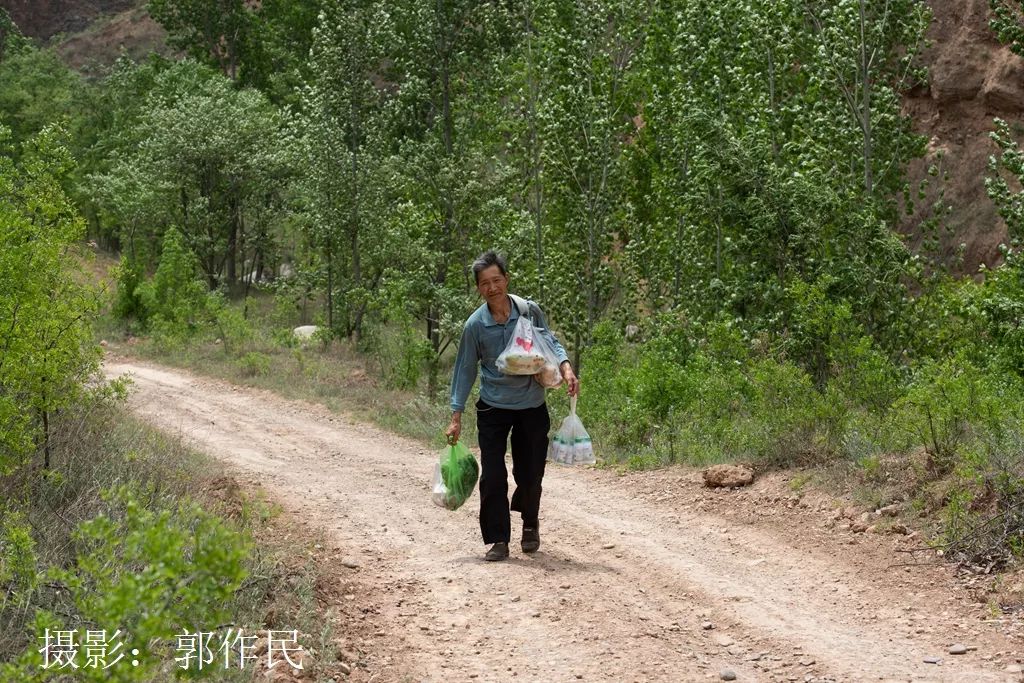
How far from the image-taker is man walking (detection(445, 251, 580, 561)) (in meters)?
7.94

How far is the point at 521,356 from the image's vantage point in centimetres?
775

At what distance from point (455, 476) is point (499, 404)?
67 centimetres

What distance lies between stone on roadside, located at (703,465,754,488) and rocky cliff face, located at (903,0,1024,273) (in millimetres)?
13266

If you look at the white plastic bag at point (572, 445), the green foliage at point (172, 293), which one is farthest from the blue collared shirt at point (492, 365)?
the green foliage at point (172, 293)

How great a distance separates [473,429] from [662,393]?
2.33 m

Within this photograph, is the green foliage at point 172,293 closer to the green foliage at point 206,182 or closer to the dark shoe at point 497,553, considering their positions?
the green foliage at point 206,182

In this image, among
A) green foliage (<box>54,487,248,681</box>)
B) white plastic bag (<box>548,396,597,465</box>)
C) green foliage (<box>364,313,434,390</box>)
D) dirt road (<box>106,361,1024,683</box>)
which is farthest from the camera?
green foliage (<box>364,313,434,390</box>)

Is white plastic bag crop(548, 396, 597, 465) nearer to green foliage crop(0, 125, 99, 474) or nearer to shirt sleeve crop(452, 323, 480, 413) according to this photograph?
shirt sleeve crop(452, 323, 480, 413)

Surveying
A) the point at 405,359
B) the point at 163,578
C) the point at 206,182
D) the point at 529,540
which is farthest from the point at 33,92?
the point at 163,578

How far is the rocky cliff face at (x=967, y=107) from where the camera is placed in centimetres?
2294

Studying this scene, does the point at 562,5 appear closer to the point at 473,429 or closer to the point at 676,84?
the point at 676,84

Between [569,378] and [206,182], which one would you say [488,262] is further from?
[206,182]

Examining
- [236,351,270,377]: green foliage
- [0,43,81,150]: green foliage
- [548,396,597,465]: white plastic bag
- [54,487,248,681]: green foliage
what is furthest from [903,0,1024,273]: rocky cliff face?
[0,43,81,150]: green foliage

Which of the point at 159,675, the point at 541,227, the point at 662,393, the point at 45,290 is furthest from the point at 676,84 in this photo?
the point at 159,675
